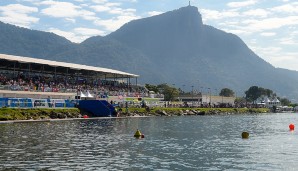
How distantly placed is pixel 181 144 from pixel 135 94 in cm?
8439

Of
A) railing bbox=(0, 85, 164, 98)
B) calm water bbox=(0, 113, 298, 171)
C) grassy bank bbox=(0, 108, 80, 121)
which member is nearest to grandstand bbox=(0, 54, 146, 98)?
railing bbox=(0, 85, 164, 98)

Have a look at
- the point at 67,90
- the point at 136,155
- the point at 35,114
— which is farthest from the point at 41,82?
the point at 136,155

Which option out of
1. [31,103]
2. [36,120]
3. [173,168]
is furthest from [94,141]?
[31,103]

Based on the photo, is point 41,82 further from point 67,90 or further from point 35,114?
point 35,114

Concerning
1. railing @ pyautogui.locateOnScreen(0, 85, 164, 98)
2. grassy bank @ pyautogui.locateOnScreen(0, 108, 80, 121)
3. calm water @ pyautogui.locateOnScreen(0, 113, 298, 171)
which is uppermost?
railing @ pyautogui.locateOnScreen(0, 85, 164, 98)

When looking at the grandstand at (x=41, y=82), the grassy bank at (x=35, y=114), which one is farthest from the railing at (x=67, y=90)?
the grassy bank at (x=35, y=114)

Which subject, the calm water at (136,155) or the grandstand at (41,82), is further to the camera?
the grandstand at (41,82)

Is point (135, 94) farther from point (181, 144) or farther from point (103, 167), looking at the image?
point (103, 167)

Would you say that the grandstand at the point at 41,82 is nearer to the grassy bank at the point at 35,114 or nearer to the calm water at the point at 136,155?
the grassy bank at the point at 35,114

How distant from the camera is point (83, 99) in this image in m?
93.6

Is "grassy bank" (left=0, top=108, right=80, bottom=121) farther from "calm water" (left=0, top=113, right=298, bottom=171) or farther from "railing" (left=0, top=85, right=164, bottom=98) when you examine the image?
"calm water" (left=0, top=113, right=298, bottom=171)

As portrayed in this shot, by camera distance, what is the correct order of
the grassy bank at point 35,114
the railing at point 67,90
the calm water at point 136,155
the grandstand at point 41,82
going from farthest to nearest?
the grandstand at point 41,82, the railing at point 67,90, the grassy bank at point 35,114, the calm water at point 136,155

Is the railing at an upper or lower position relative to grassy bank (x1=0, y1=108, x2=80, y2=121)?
upper

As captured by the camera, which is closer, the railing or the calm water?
the calm water
